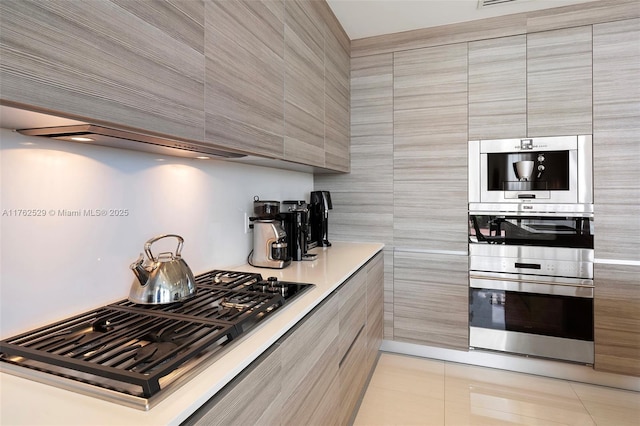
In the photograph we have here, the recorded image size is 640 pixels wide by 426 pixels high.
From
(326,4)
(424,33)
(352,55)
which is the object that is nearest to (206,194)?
(326,4)

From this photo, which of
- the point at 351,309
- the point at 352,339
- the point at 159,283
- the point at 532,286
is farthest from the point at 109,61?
the point at 532,286

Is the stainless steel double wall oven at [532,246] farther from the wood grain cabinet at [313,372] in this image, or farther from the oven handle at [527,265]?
the wood grain cabinet at [313,372]

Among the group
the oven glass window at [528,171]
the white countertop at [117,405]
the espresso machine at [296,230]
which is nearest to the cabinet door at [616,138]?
Answer: the oven glass window at [528,171]

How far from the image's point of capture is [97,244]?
3.77 feet

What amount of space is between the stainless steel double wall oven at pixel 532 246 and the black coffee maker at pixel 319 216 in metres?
1.10

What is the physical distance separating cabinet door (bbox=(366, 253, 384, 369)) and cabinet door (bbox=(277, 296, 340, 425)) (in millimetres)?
750

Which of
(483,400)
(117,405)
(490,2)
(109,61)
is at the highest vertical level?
(490,2)

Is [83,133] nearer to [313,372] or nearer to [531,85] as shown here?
[313,372]

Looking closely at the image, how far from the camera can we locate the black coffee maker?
261 cm

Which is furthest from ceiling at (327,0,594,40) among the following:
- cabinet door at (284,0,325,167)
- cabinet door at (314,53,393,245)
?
cabinet door at (284,0,325,167)

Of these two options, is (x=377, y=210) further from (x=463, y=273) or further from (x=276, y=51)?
(x=276, y=51)

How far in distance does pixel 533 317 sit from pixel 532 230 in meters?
0.62

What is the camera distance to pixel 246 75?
4.32 ft

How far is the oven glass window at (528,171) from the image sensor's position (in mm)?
2385
